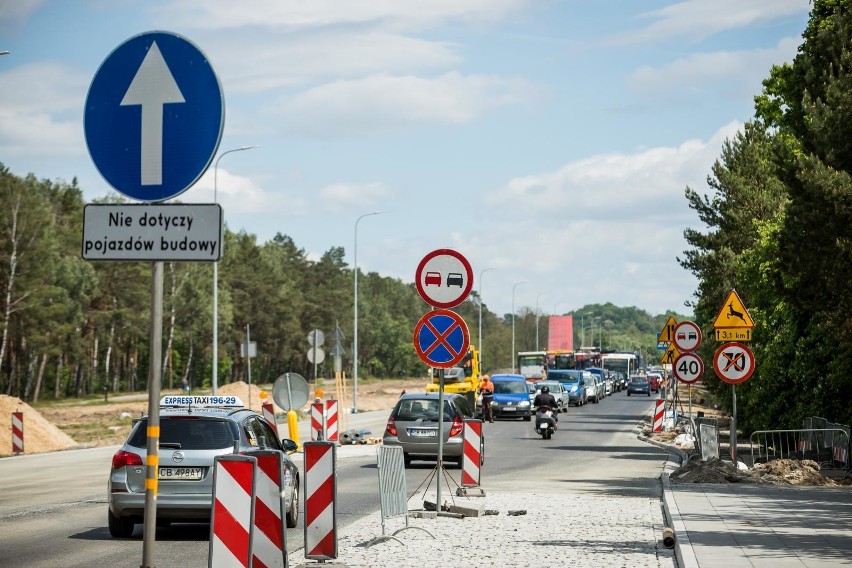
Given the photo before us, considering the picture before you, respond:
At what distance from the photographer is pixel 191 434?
50.5 ft

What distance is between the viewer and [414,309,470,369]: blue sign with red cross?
1614cm

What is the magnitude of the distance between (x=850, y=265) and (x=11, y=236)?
66661 millimetres

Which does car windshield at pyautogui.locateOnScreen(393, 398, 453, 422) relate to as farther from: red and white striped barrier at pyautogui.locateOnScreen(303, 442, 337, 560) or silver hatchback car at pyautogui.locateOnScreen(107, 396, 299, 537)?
red and white striped barrier at pyautogui.locateOnScreen(303, 442, 337, 560)

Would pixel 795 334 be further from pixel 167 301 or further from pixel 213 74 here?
pixel 167 301

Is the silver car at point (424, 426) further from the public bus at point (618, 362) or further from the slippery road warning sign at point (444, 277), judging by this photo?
the public bus at point (618, 362)

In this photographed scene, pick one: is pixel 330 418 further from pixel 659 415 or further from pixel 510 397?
pixel 510 397

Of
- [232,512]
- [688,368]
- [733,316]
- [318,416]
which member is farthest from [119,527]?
[688,368]

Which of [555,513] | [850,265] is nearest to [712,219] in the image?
[850,265]

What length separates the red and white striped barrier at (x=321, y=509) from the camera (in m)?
12.1

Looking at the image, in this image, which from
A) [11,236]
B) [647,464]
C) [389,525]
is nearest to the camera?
[389,525]

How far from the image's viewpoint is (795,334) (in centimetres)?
3388

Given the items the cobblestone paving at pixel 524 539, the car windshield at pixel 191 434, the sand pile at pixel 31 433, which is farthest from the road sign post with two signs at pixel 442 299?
the sand pile at pixel 31 433

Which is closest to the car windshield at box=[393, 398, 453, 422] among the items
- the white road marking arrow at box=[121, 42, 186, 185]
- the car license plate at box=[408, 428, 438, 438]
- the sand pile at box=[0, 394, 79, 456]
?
the car license plate at box=[408, 428, 438, 438]

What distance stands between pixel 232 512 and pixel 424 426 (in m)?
19.1
